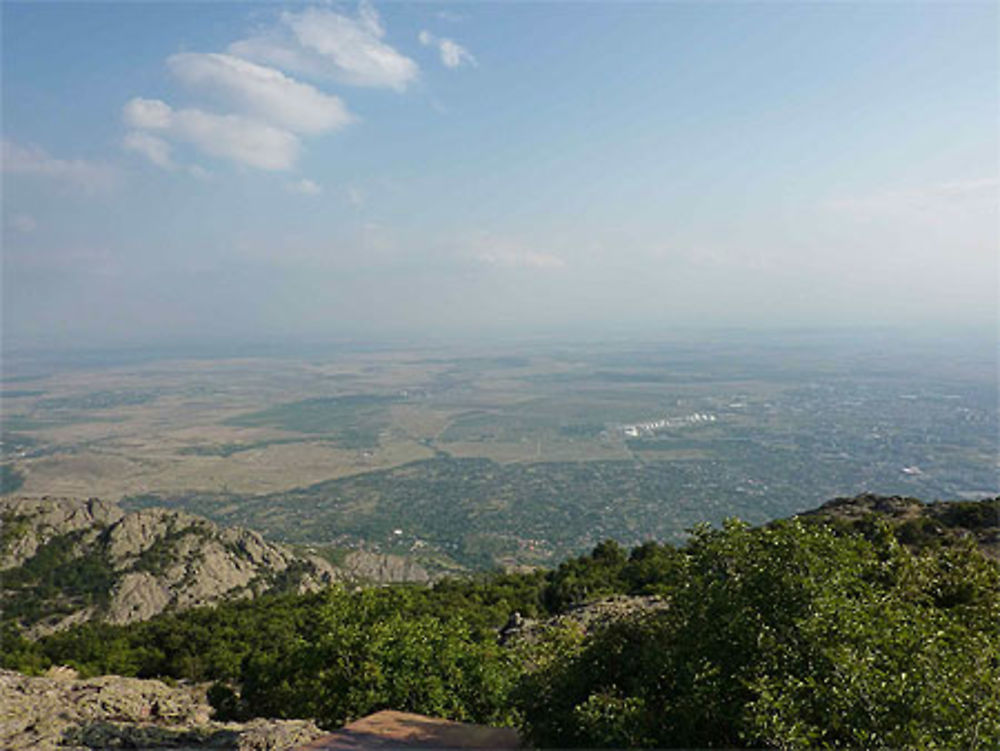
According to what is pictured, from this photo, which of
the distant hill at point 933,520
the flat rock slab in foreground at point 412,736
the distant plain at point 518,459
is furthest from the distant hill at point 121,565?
the distant hill at point 933,520

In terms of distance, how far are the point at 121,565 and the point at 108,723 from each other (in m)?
44.4

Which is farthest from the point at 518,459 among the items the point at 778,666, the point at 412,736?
the point at 778,666

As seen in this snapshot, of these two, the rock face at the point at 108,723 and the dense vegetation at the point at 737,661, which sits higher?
the dense vegetation at the point at 737,661

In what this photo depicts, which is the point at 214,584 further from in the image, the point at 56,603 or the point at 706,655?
the point at 706,655

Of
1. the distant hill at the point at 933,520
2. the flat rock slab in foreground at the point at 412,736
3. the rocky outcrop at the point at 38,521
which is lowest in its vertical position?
the rocky outcrop at the point at 38,521

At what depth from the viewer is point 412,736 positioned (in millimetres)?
11617

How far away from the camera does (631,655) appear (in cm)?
977

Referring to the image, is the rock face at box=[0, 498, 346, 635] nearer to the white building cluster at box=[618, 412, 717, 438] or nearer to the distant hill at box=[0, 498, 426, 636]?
Answer: the distant hill at box=[0, 498, 426, 636]

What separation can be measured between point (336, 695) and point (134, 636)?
81.4 ft

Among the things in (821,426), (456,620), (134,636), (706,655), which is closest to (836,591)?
(706,655)

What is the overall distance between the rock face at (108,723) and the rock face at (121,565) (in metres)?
33.7

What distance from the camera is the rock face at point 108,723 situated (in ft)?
39.1

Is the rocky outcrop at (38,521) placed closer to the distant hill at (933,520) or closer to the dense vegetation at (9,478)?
the dense vegetation at (9,478)

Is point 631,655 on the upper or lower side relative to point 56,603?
upper
